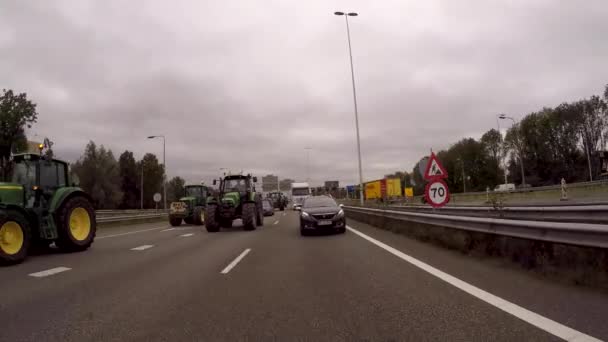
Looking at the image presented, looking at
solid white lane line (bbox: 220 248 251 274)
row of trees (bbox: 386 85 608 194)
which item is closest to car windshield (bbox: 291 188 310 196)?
row of trees (bbox: 386 85 608 194)

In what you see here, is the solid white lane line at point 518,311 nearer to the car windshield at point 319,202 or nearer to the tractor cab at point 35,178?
the car windshield at point 319,202

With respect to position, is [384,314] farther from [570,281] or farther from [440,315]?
[570,281]

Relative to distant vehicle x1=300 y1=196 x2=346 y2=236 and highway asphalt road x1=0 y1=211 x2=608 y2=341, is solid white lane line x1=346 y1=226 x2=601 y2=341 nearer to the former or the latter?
highway asphalt road x1=0 y1=211 x2=608 y2=341

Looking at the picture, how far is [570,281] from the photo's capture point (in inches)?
189

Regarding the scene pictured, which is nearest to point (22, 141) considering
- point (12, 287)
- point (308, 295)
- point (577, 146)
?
point (12, 287)

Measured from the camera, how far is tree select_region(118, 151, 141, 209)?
80.9 m

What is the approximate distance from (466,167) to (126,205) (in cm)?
7225

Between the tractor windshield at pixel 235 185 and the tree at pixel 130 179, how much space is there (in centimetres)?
7153

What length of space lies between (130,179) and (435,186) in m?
83.3

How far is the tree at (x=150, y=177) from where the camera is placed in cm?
8619

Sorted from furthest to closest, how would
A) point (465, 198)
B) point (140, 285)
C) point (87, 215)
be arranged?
point (465, 198)
point (87, 215)
point (140, 285)

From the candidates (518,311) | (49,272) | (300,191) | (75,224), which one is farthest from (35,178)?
(300,191)

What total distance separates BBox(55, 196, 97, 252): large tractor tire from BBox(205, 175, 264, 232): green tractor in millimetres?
5932

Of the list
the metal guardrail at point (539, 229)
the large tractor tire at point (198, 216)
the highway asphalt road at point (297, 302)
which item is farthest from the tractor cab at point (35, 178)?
the large tractor tire at point (198, 216)
